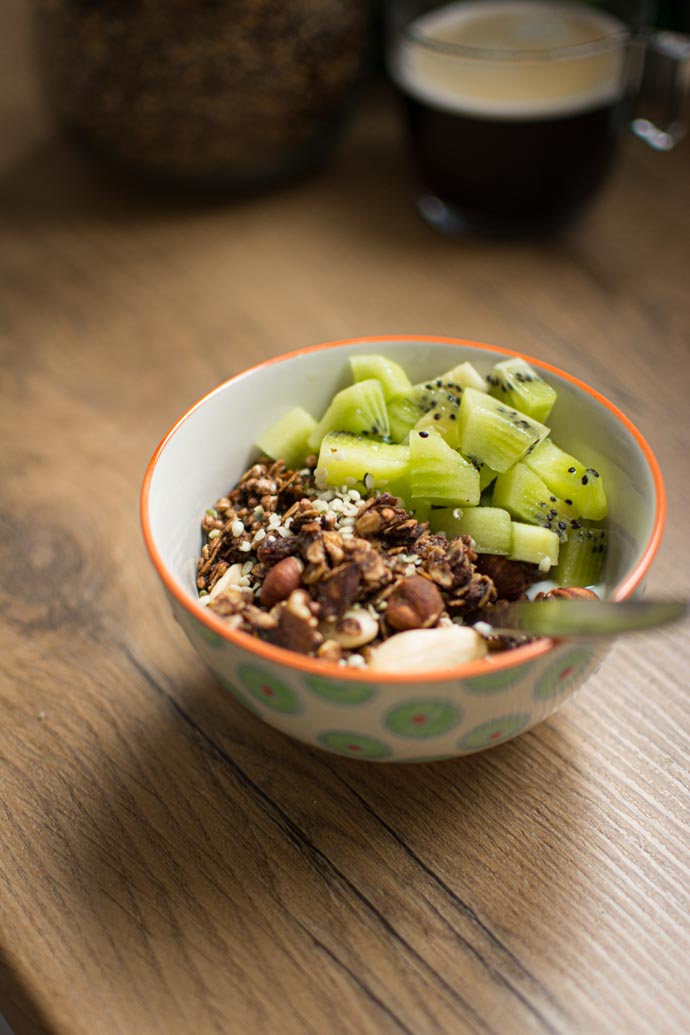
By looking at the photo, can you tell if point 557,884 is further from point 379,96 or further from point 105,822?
point 379,96

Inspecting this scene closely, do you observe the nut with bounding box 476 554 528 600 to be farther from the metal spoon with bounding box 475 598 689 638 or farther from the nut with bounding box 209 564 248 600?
the nut with bounding box 209 564 248 600

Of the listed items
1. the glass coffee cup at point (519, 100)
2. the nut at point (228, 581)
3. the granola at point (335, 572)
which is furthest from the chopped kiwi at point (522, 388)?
the glass coffee cup at point (519, 100)

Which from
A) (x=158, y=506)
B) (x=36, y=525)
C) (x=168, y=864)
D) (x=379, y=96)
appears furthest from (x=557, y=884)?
(x=379, y=96)

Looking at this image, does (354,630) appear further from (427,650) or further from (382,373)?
(382,373)

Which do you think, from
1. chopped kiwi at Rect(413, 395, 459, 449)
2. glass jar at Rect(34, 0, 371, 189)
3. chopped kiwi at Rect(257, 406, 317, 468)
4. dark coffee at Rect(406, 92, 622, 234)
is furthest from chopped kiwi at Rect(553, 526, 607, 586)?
glass jar at Rect(34, 0, 371, 189)

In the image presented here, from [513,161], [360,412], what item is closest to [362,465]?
[360,412]
